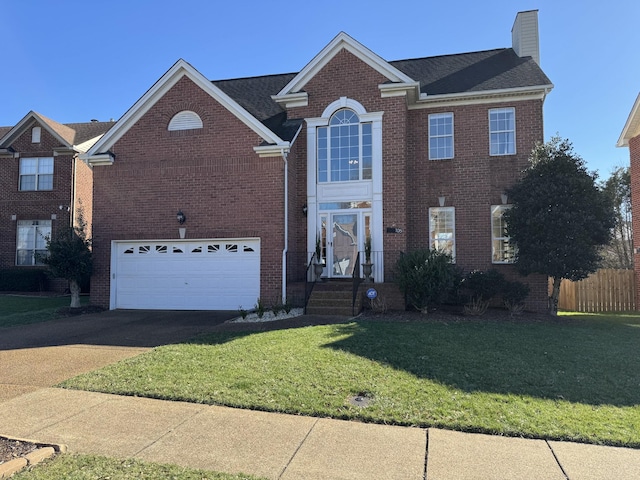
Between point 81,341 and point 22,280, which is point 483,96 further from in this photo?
point 22,280

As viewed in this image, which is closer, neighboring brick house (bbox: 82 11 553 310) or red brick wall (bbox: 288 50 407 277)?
neighboring brick house (bbox: 82 11 553 310)

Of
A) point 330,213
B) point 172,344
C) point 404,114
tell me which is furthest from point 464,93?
point 172,344

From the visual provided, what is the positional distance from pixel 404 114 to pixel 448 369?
9.45 m

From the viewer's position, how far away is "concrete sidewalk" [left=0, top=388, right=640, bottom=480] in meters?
3.62

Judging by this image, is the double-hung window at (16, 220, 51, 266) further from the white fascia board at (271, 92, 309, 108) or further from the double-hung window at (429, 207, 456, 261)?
the double-hung window at (429, 207, 456, 261)

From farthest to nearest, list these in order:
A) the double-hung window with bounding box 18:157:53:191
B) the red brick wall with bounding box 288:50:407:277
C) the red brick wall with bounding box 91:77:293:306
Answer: the double-hung window with bounding box 18:157:53:191 < the red brick wall with bounding box 288:50:407:277 < the red brick wall with bounding box 91:77:293:306

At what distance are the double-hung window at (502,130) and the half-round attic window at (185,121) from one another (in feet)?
31.2

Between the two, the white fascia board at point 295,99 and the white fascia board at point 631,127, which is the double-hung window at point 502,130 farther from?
the white fascia board at point 295,99

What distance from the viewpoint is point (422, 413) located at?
473 centimetres

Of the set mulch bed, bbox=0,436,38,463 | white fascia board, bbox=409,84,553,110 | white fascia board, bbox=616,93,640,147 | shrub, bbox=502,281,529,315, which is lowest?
mulch bed, bbox=0,436,38,463

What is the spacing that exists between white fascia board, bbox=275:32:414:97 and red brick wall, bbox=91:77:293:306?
104 inches

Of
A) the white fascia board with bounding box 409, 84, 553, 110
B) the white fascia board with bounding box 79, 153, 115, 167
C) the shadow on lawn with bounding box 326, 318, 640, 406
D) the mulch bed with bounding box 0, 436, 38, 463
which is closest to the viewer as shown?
the mulch bed with bounding box 0, 436, 38, 463

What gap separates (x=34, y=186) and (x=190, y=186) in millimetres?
A: 11764

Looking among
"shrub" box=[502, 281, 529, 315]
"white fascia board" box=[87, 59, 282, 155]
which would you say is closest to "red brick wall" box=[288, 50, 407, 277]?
"white fascia board" box=[87, 59, 282, 155]
